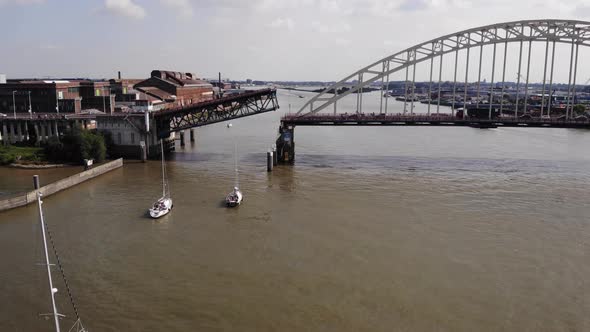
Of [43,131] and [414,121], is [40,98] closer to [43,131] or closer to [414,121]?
[43,131]

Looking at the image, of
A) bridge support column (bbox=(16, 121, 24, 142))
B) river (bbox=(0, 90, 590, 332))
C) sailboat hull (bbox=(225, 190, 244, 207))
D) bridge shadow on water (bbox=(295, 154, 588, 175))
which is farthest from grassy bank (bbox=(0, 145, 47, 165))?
bridge shadow on water (bbox=(295, 154, 588, 175))

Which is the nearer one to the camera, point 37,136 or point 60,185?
point 60,185

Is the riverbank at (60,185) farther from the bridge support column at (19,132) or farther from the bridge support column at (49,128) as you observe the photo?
the bridge support column at (19,132)

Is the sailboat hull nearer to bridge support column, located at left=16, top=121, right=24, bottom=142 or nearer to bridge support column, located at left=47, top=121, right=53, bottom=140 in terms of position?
bridge support column, located at left=47, top=121, right=53, bottom=140

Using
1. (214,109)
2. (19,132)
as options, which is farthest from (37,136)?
(214,109)

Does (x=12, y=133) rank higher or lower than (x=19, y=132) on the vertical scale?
lower

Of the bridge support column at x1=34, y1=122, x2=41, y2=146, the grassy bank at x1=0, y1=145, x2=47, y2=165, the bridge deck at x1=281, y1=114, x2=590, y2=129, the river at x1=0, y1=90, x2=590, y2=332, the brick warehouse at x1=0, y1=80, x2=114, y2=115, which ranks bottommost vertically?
the river at x1=0, y1=90, x2=590, y2=332
